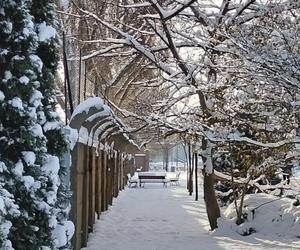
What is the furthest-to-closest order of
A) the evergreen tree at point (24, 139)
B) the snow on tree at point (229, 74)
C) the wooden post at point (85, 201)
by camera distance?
the wooden post at point (85, 201) < the snow on tree at point (229, 74) < the evergreen tree at point (24, 139)

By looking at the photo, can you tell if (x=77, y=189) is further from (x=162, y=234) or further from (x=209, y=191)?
(x=209, y=191)

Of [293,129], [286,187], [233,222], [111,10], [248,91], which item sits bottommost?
[233,222]

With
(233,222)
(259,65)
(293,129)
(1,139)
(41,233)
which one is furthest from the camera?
(233,222)

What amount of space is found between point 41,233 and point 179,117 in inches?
328

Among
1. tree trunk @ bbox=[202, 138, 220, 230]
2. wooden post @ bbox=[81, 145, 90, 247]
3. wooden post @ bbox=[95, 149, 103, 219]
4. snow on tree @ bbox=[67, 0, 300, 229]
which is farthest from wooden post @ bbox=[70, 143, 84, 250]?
wooden post @ bbox=[95, 149, 103, 219]

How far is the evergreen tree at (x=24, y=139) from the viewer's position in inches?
155

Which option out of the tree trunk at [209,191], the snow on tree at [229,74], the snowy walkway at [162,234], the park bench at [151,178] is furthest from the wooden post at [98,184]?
the park bench at [151,178]

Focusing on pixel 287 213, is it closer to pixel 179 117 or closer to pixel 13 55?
pixel 179 117

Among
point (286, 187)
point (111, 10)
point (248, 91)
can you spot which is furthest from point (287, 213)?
point (111, 10)

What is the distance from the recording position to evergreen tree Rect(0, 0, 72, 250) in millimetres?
3930

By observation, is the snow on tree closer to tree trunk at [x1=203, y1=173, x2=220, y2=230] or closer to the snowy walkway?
tree trunk at [x1=203, y1=173, x2=220, y2=230]

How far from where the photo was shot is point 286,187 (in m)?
11.8

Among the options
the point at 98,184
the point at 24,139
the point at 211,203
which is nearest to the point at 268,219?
the point at 211,203

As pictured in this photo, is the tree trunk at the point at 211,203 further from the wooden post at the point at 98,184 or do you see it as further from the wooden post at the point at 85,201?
the wooden post at the point at 85,201
